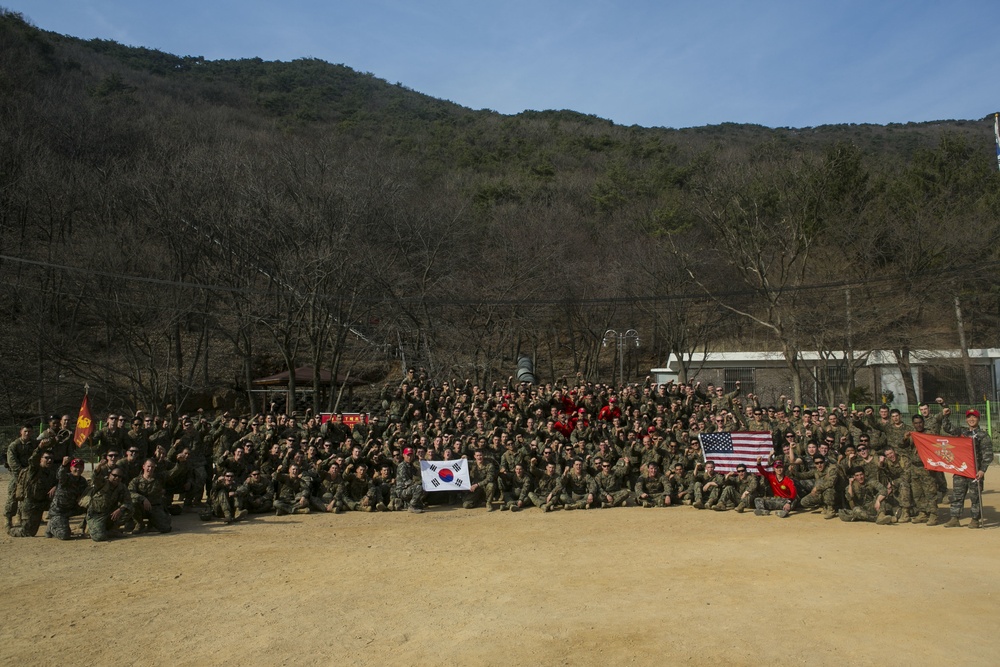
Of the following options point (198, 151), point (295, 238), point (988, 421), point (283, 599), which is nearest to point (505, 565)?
point (283, 599)

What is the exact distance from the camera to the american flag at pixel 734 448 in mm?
14805

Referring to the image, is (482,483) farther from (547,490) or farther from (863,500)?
(863,500)

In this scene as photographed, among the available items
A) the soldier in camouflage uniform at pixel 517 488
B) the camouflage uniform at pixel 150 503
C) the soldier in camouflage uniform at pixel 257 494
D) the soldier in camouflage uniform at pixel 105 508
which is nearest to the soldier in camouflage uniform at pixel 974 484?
the soldier in camouflage uniform at pixel 517 488

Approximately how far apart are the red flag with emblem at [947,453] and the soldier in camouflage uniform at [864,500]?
0.87m

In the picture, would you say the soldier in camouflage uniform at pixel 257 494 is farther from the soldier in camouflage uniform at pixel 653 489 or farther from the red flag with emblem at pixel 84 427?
the soldier in camouflage uniform at pixel 653 489

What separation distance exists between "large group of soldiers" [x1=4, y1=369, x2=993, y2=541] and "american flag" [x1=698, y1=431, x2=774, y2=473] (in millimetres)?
168

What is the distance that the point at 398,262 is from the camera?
1246 inches

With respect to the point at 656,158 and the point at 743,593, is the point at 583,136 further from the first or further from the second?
the point at 743,593

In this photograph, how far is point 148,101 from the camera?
60.2 metres

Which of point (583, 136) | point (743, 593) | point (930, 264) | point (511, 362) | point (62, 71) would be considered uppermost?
point (62, 71)

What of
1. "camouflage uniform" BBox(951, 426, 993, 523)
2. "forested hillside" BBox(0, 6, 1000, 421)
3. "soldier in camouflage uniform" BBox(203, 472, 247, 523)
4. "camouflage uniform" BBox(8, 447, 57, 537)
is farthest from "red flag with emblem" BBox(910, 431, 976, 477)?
"camouflage uniform" BBox(8, 447, 57, 537)

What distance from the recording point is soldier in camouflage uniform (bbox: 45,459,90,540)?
11836mm

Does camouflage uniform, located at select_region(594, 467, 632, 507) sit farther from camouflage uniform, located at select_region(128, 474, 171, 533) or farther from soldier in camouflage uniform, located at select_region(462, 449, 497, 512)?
camouflage uniform, located at select_region(128, 474, 171, 533)

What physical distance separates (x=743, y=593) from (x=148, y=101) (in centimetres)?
6336
